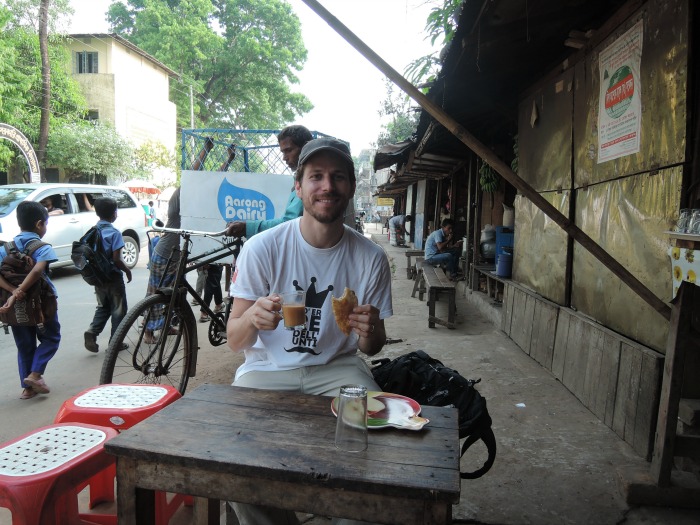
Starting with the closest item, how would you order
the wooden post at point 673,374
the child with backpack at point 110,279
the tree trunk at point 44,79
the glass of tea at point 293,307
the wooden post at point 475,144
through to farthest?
1. the glass of tea at point 293,307
2. the wooden post at point 475,144
3. the wooden post at point 673,374
4. the child with backpack at point 110,279
5. the tree trunk at point 44,79

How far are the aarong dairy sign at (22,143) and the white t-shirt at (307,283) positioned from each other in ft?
59.1

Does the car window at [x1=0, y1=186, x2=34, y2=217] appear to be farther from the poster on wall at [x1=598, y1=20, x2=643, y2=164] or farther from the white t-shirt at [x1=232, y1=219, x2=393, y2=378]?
the poster on wall at [x1=598, y1=20, x2=643, y2=164]

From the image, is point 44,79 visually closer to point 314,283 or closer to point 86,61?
point 86,61

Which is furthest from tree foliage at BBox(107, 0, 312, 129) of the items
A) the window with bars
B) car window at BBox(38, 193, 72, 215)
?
car window at BBox(38, 193, 72, 215)

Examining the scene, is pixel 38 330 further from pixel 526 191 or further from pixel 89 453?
pixel 526 191

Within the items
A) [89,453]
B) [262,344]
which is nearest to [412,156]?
[262,344]

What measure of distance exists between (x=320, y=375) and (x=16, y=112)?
2191cm

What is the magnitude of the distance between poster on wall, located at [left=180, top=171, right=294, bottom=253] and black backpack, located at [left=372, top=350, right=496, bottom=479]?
2.57 m

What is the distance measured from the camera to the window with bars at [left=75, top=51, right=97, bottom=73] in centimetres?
2658

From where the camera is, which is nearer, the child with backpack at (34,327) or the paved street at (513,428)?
the paved street at (513,428)

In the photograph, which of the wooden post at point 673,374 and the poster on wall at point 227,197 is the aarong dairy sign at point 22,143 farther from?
the wooden post at point 673,374

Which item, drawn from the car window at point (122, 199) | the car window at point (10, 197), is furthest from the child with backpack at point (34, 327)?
the car window at point (122, 199)

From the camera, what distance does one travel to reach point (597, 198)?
416cm

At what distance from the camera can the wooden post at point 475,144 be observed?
222 centimetres
